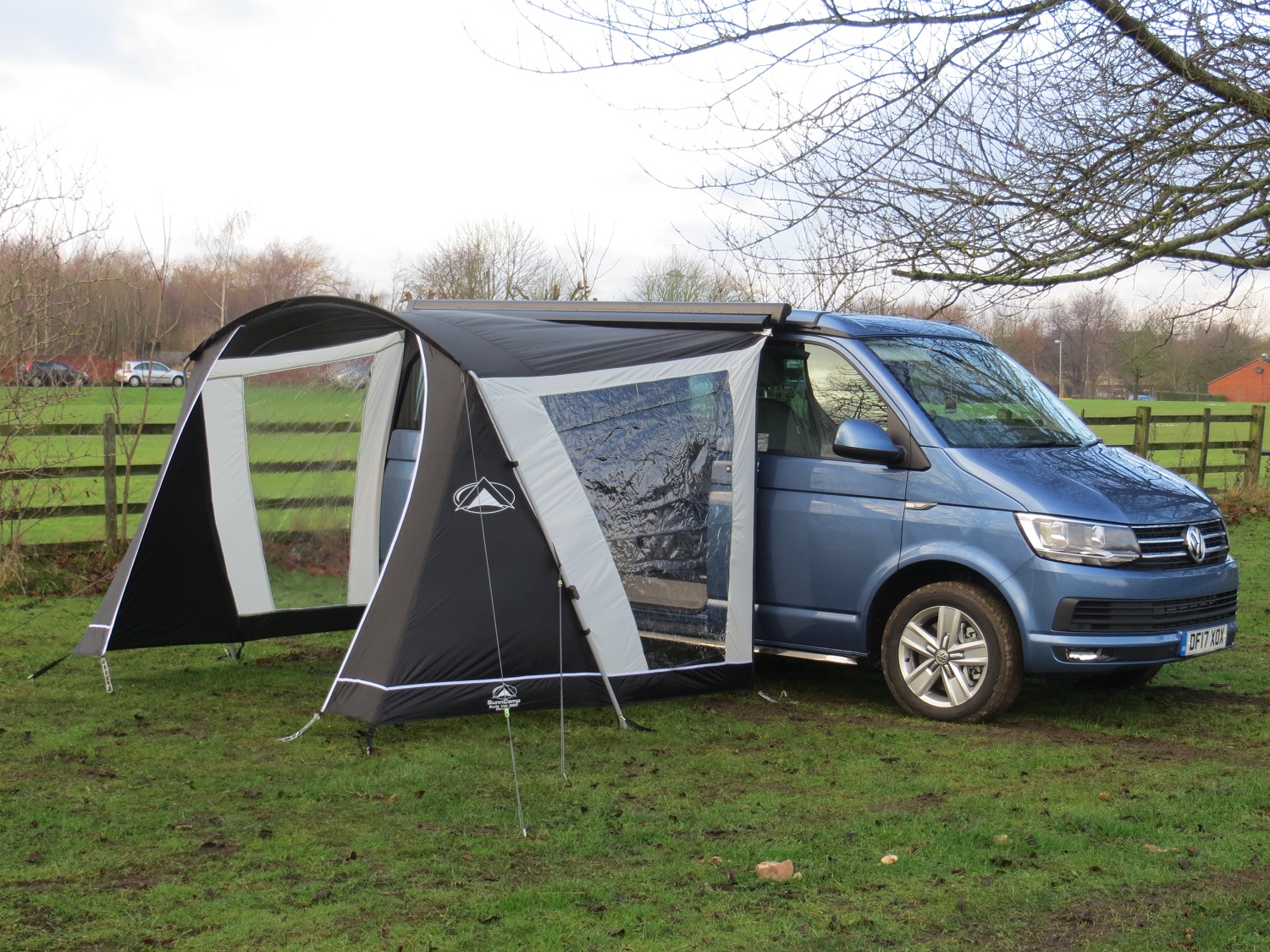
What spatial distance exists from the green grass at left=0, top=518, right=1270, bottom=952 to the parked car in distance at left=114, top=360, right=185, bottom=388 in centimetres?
499

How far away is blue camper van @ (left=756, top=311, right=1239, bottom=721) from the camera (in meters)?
6.39

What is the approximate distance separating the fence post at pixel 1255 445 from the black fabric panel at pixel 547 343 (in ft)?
45.1

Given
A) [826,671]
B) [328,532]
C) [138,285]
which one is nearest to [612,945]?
[826,671]

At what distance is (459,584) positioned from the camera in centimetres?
618

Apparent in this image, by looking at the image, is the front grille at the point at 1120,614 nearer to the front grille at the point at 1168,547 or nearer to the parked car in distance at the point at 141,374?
the front grille at the point at 1168,547

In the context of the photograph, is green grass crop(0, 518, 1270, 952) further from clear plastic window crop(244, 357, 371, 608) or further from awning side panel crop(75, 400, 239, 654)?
clear plastic window crop(244, 357, 371, 608)

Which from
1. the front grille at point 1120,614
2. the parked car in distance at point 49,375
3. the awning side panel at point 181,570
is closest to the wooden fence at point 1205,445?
the front grille at point 1120,614

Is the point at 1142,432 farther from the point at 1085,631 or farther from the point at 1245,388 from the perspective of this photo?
the point at 1245,388

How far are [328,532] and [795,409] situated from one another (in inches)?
132

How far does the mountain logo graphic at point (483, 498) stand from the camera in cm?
624

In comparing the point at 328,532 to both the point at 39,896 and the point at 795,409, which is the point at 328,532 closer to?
the point at 795,409

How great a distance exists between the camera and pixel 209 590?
321 inches

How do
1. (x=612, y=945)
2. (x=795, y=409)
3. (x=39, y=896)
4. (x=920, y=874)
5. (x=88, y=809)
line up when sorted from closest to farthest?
(x=612, y=945) → (x=39, y=896) → (x=920, y=874) → (x=88, y=809) → (x=795, y=409)

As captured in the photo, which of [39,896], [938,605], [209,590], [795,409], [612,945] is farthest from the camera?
[209,590]
